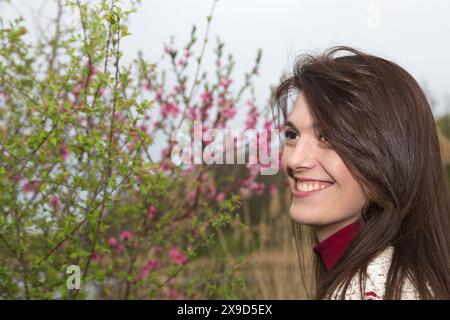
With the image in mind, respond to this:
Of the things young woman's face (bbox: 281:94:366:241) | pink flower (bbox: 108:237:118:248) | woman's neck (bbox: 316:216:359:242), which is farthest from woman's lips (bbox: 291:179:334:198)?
pink flower (bbox: 108:237:118:248)

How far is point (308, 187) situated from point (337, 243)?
188 mm

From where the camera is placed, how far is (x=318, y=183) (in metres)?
2.02

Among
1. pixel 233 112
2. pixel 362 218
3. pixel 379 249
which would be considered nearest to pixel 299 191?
pixel 362 218

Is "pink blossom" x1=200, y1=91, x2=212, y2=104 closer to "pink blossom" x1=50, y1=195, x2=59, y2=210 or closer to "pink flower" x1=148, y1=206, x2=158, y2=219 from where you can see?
"pink flower" x1=148, y1=206, x2=158, y2=219

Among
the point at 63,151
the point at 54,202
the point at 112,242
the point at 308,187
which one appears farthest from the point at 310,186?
the point at 112,242

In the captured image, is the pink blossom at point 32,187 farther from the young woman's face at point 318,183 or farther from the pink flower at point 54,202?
the young woman's face at point 318,183

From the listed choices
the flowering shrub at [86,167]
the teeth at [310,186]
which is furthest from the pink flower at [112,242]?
the teeth at [310,186]

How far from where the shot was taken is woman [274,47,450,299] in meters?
1.89

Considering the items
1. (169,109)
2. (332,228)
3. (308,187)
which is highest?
(169,109)

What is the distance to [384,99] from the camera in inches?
79.1

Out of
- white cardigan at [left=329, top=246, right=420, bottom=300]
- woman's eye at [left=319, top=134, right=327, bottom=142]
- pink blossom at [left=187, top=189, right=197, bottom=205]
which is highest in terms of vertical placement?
woman's eye at [left=319, top=134, right=327, bottom=142]

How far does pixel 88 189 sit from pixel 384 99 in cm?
148

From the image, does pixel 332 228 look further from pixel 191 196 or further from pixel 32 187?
pixel 191 196
